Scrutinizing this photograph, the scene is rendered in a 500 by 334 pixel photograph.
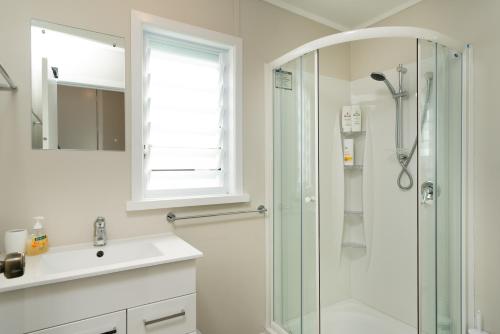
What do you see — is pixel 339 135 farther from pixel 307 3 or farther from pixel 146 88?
pixel 146 88

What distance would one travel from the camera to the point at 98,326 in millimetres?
1098

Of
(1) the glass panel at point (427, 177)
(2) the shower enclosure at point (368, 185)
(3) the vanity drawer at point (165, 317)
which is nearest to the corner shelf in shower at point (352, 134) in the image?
(2) the shower enclosure at point (368, 185)

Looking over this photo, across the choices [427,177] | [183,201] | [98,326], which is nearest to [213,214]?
[183,201]

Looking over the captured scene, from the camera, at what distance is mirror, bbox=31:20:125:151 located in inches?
53.3

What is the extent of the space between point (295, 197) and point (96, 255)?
3.92 feet

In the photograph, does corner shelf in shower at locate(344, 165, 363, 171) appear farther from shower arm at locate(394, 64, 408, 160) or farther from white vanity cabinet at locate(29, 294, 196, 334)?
white vanity cabinet at locate(29, 294, 196, 334)

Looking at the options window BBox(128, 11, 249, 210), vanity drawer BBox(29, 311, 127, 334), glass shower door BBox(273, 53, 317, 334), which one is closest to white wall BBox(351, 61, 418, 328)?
glass shower door BBox(273, 53, 317, 334)

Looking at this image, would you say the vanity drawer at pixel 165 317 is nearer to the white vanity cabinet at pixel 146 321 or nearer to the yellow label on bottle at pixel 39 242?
the white vanity cabinet at pixel 146 321

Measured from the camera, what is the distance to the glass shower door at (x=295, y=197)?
5.83 feet

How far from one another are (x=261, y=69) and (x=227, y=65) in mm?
251

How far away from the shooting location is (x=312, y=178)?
1.78 meters

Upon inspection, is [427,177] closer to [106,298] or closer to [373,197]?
[373,197]

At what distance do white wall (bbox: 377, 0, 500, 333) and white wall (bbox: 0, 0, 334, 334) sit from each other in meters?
1.10

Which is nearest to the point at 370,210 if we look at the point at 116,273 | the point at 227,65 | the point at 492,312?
the point at 492,312
